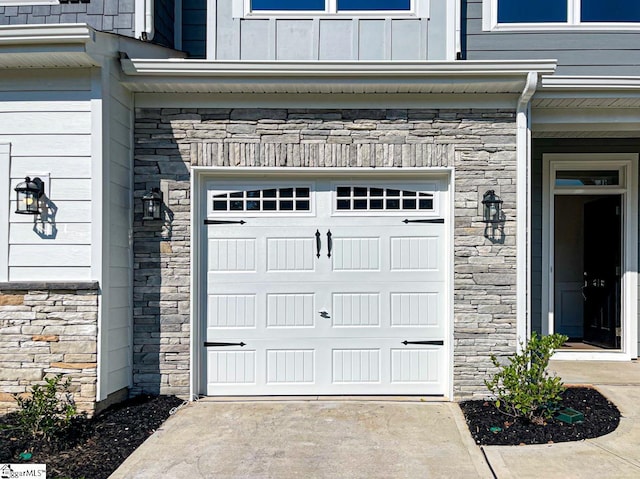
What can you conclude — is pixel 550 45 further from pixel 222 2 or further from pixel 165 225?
pixel 165 225

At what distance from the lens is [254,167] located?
4.75m

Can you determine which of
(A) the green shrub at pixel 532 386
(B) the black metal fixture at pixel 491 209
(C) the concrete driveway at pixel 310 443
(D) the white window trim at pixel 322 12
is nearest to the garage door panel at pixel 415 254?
(B) the black metal fixture at pixel 491 209

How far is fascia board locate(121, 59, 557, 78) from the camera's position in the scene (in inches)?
176

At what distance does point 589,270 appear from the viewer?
23.4ft

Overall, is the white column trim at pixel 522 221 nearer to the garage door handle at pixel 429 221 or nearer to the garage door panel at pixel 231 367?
the garage door handle at pixel 429 221

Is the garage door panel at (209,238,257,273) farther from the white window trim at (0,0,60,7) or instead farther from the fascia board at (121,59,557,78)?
the white window trim at (0,0,60,7)

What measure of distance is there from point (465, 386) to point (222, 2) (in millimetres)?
4461

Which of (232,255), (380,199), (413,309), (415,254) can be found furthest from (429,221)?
(232,255)

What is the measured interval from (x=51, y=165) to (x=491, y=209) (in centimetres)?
399

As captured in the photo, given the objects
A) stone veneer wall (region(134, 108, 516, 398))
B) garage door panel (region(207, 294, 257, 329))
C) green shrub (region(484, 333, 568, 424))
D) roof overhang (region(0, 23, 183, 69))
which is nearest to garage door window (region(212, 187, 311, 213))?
stone veneer wall (region(134, 108, 516, 398))

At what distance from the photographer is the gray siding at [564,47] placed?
5223 millimetres

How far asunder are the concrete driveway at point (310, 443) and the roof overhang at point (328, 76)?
9.68 ft

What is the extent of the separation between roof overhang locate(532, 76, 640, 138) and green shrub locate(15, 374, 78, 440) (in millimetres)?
4993

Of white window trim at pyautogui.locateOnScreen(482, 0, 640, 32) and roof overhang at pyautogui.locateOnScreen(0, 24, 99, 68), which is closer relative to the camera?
roof overhang at pyautogui.locateOnScreen(0, 24, 99, 68)
